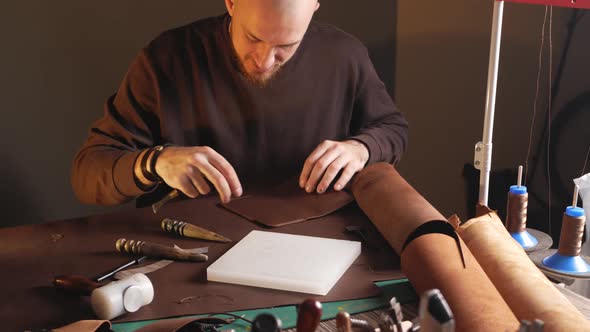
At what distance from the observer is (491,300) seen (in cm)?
81

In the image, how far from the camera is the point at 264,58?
5.26ft

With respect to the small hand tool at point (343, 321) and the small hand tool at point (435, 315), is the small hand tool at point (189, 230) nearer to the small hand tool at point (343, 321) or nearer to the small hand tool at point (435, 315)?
the small hand tool at point (343, 321)

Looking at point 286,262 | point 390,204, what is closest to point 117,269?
point 286,262

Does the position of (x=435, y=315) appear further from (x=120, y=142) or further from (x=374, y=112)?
(x=374, y=112)

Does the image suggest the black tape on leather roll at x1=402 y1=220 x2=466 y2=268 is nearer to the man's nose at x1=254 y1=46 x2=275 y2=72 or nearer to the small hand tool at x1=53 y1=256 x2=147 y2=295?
the small hand tool at x1=53 y1=256 x2=147 y2=295

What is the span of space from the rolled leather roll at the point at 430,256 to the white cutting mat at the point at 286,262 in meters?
0.10

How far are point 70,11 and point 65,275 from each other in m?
1.47

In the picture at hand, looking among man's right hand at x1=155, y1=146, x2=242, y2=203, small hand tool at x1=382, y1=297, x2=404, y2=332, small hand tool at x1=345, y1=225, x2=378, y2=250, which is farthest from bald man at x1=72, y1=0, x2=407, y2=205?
Result: small hand tool at x1=382, y1=297, x2=404, y2=332

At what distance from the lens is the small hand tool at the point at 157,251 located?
112 centimetres

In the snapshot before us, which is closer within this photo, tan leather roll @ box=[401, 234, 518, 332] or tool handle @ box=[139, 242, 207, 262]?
tan leather roll @ box=[401, 234, 518, 332]

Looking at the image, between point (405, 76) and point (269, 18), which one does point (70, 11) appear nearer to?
point (269, 18)

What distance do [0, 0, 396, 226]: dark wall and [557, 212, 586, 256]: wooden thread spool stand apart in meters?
1.69

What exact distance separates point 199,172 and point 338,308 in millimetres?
544

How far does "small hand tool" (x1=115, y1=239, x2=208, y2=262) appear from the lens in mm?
1125
